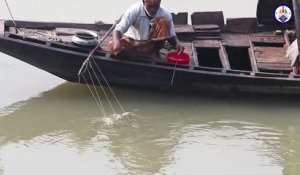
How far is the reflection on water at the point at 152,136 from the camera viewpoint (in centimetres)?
548

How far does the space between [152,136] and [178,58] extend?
107 centimetres

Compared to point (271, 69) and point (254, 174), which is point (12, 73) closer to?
point (271, 69)

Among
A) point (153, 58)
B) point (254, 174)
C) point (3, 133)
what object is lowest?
point (254, 174)

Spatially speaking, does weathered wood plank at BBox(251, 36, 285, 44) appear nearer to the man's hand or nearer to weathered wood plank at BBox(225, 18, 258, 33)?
weathered wood plank at BBox(225, 18, 258, 33)

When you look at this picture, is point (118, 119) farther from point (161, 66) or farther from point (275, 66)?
point (275, 66)

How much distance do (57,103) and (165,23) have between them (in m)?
1.60

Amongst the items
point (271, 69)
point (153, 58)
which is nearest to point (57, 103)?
point (153, 58)

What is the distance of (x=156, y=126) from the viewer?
6.31 metres

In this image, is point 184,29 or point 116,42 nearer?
point 116,42

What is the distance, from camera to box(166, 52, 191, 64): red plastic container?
6641 mm

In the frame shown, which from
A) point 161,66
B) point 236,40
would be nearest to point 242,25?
point 236,40

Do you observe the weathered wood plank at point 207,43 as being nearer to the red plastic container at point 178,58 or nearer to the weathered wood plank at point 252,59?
the weathered wood plank at point 252,59

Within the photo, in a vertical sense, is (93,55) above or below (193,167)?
above

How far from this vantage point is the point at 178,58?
6.66 metres
